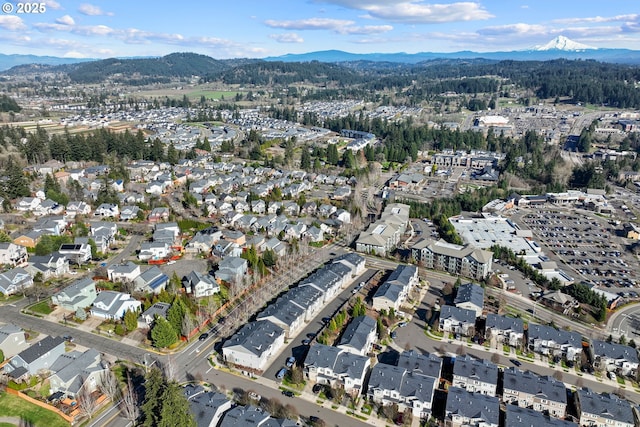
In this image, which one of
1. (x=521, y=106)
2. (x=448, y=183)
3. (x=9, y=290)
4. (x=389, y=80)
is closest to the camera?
(x=9, y=290)

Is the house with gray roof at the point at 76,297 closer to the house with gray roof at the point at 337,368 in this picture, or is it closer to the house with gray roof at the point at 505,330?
the house with gray roof at the point at 337,368

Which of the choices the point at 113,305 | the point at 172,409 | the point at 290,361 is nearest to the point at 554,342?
the point at 290,361

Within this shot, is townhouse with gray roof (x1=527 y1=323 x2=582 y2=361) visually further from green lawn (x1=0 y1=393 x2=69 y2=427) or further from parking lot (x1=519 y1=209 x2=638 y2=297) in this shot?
green lawn (x1=0 y1=393 x2=69 y2=427)

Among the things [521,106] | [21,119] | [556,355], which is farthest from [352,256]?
[521,106]

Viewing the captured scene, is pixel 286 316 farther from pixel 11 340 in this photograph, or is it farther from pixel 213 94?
pixel 213 94

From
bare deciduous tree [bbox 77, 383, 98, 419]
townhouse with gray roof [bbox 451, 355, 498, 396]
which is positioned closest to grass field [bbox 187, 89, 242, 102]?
bare deciduous tree [bbox 77, 383, 98, 419]

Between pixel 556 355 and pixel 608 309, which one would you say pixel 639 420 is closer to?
pixel 556 355
